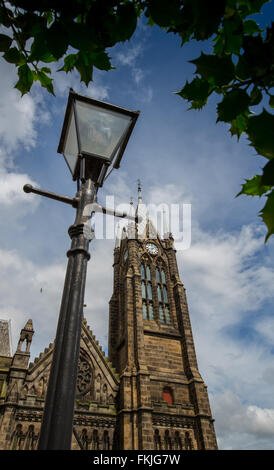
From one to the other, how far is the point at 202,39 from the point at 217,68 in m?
0.15

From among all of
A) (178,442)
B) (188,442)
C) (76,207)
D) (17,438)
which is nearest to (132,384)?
(178,442)

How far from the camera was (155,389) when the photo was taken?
19.4 m

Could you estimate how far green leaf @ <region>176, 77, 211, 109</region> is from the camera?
1.76m

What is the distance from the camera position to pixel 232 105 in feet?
4.97

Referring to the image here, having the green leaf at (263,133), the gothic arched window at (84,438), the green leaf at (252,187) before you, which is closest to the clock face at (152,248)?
the gothic arched window at (84,438)

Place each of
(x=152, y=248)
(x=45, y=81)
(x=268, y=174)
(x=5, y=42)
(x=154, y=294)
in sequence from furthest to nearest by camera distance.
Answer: (x=152, y=248), (x=154, y=294), (x=45, y=81), (x=5, y=42), (x=268, y=174)

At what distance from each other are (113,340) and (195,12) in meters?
24.3

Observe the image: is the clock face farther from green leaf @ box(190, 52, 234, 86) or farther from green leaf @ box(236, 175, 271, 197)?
green leaf @ box(190, 52, 234, 86)

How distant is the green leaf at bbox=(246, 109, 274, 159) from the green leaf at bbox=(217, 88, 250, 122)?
0.86 ft

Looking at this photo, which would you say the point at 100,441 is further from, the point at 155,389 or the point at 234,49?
the point at 234,49

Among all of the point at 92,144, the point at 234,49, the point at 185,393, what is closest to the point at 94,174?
the point at 92,144

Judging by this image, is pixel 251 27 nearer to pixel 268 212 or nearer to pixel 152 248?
pixel 268 212

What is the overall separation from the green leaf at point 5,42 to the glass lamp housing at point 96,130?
1023mm
